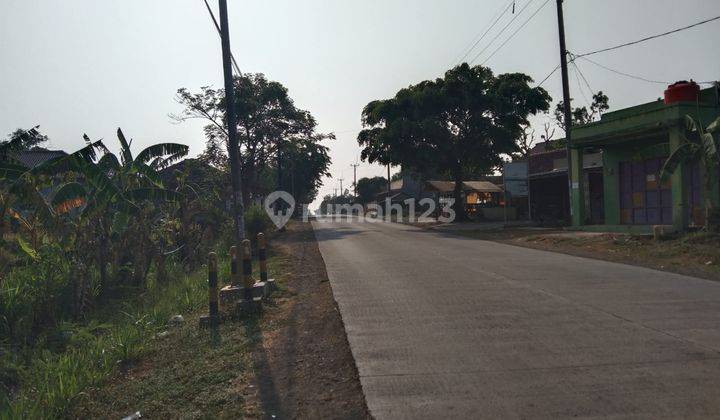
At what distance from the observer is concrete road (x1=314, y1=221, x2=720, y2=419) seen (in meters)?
4.75

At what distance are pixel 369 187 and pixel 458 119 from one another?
65.1 m

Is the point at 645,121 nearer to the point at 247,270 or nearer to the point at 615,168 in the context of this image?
the point at 615,168

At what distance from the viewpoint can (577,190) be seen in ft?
76.8

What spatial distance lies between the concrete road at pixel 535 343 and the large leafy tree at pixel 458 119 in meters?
23.3

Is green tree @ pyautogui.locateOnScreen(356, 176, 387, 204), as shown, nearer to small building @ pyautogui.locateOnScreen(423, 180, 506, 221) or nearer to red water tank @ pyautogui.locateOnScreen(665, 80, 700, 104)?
small building @ pyautogui.locateOnScreen(423, 180, 506, 221)

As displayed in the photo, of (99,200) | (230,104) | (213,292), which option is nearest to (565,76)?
(230,104)

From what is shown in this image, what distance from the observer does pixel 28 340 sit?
10.6 metres

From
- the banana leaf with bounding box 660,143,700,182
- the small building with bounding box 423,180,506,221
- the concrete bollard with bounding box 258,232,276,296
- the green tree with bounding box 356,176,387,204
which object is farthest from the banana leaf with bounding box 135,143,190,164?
the green tree with bounding box 356,176,387,204

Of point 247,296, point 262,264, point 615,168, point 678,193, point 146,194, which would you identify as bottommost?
point 247,296

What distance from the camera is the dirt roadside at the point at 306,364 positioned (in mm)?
5000

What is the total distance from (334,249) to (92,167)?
9735 millimetres

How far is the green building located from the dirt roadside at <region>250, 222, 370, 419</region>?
1330 cm

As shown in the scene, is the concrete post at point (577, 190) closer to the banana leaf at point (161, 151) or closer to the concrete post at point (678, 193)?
the concrete post at point (678, 193)

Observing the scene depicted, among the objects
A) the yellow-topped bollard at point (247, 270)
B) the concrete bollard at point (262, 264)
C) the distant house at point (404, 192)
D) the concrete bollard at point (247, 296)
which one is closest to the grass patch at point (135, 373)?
the concrete bollard at point (247, 296)
